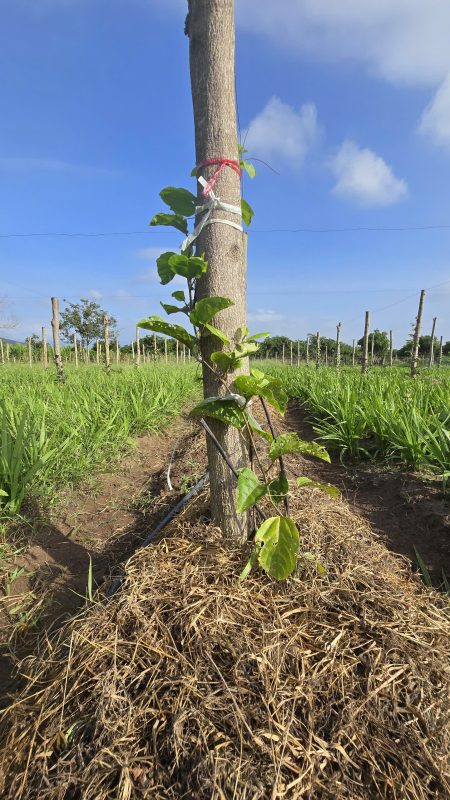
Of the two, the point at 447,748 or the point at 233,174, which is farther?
the point at 233,174

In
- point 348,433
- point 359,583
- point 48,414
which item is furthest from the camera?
point 348,433

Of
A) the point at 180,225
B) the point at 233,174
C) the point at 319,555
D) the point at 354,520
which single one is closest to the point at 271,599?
the point at 319,555

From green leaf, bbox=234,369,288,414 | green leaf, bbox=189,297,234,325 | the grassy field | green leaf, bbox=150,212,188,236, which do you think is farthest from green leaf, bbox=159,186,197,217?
the grassy field

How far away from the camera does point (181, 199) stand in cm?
134

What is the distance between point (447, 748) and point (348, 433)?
9.57 feet

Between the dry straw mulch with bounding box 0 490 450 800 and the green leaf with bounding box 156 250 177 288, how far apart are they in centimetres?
96

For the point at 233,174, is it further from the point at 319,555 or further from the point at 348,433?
the point at 348,433

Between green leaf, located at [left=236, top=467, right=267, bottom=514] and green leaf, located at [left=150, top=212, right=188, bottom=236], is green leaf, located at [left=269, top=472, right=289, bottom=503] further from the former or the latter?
green leaf, located at [left=150, top=212, right=188, bottom=236]

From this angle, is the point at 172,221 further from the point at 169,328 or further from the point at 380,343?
the point at 380,343

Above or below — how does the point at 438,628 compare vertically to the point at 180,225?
below

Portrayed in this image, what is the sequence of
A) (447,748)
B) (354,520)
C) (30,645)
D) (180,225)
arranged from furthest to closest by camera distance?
(354,520)
(30,645)
(180,225)
(447,748)

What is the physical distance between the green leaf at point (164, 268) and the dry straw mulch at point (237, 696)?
956 mm

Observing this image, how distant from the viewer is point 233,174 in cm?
136

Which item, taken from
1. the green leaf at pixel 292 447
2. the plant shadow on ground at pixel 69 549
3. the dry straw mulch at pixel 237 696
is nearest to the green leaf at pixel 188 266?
the green leaf at pixel 292 447
